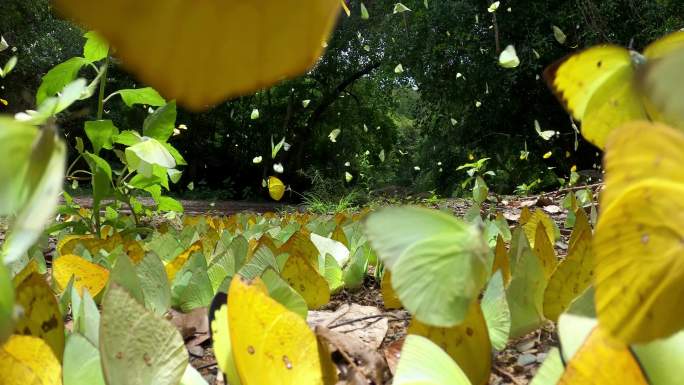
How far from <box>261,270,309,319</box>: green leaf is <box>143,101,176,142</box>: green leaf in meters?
1.03

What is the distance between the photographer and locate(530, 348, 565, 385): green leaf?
0.34 metres

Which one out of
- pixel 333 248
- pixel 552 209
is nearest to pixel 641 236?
pixel 333 248

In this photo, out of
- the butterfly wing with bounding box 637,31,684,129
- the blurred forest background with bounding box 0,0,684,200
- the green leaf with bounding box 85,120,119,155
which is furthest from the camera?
the blurred forest background with bounding box 0,0,684,200

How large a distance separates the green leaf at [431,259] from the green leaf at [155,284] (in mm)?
345

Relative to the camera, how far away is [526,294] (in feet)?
1.82

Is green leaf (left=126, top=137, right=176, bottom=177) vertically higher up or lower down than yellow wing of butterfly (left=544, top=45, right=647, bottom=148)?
lower down

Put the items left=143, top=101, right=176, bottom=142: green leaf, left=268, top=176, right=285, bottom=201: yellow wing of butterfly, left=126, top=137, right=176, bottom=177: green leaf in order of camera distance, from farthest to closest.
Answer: left=268, top=176, right=285, bottom=201: yellow wing of butterfly, left=143, top=101, right=176, bottom=142: green leaf, left=126, top=137, right=176, bottom=177: green leaf

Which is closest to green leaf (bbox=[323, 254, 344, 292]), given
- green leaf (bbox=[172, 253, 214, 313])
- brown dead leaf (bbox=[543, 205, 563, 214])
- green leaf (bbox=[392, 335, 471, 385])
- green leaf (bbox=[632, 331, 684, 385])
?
green leaf (bbox=[172, 253, 214, 313])

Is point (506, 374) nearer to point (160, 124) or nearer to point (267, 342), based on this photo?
point (267, 342)

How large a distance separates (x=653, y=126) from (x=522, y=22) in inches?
399

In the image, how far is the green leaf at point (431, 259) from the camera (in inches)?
14.1

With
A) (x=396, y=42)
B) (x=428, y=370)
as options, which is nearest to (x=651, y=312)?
(x=428, y=370)

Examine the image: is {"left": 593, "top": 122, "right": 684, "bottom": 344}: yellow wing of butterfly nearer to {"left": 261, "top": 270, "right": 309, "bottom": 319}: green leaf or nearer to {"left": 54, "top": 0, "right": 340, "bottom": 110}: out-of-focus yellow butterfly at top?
{"left": 54, "top": 0, "right": 340, "bottom": 110}: out-of-focus yellow butterfly at top

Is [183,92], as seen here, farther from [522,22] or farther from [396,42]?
[396,42]
